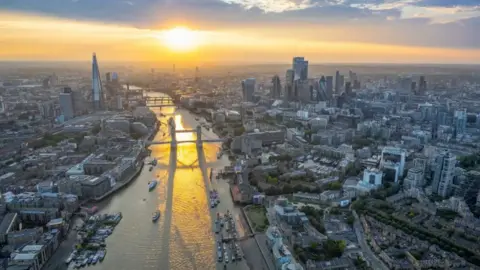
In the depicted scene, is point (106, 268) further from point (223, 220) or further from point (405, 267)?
point (405, 267)

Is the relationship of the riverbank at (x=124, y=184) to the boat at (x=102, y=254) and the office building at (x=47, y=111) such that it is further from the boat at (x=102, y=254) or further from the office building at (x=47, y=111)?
the office building at (x=47, y=111)

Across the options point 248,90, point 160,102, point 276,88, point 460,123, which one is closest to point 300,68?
point 276,88

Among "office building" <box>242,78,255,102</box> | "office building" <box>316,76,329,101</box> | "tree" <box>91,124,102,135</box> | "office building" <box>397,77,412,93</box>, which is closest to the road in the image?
"tree" <box>91,124,102,135</box>

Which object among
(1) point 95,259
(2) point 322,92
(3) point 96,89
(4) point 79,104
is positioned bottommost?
(1) point 95,259

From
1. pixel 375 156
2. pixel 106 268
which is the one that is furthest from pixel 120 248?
pixel 375 156

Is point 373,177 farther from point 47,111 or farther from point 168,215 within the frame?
point 47,111

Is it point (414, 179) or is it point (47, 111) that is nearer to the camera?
point (414, 179)
